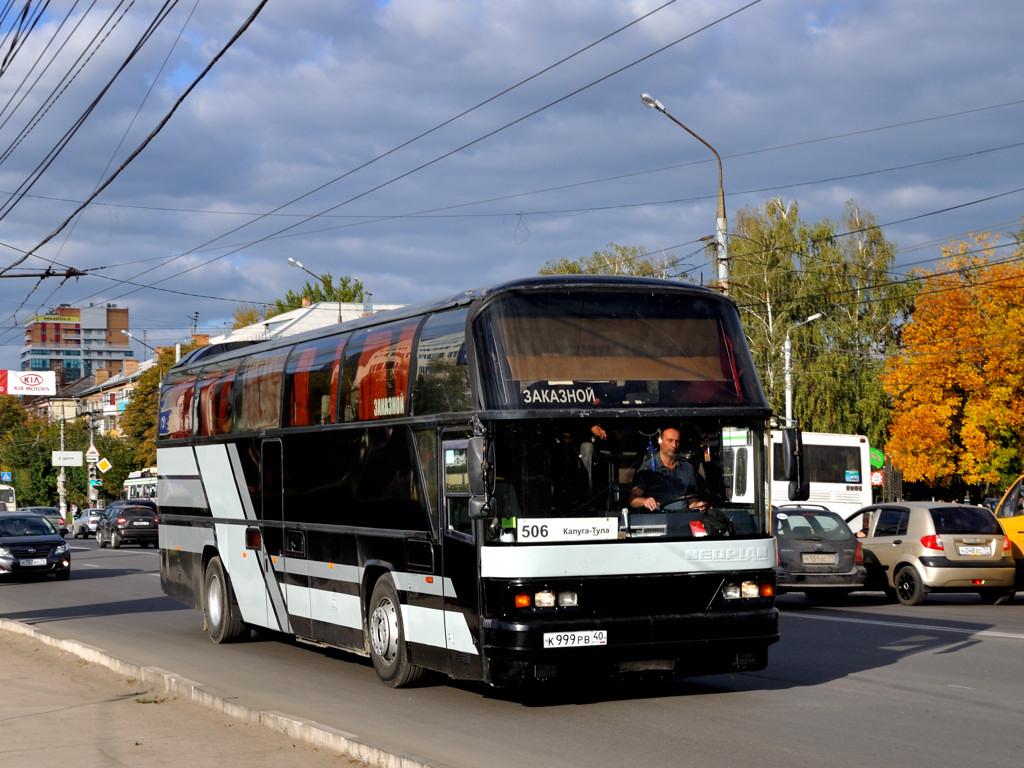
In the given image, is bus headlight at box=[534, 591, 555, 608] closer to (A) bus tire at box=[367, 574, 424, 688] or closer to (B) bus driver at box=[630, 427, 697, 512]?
(B) bus driver at box=[630, 427, 697, 512]

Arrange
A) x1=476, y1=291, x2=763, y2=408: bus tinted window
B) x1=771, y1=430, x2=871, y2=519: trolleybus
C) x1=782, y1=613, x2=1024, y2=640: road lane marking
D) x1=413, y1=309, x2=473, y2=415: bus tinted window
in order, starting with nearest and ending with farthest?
x1=476, y1=291, x2=763, y2=408: bus tinted window < x1=413, y1=309, x2=473, y2=415: bus tinted window < x1=782, y1=613, x2=1024, y2=640: road lane marking < x1=771, y1=430, x2=871, y2=519: trolleybus

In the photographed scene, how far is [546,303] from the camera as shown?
10469 millimetres

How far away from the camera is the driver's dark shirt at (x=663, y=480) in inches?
401

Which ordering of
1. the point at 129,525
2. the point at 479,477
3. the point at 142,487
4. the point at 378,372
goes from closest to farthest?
the point at 479,477
the point at 378,372
the point at 129,525
the point at 142,487

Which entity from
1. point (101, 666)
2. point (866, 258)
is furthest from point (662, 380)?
point (866, 258)

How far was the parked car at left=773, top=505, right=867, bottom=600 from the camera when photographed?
19.7 metres

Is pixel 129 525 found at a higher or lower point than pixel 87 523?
higher

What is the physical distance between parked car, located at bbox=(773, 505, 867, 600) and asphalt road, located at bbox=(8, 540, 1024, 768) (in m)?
2.21

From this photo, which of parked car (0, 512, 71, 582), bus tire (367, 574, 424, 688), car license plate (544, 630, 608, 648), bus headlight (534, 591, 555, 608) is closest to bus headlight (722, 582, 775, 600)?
car license plate (544, 630, 608, 648)

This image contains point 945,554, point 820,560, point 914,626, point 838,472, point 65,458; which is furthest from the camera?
point 65,458

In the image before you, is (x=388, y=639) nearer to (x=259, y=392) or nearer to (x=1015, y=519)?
(x=259, y=392)

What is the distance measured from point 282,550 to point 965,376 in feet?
122

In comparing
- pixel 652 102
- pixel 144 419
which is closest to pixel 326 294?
pixel 144 419

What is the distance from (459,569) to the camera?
10391 mm
